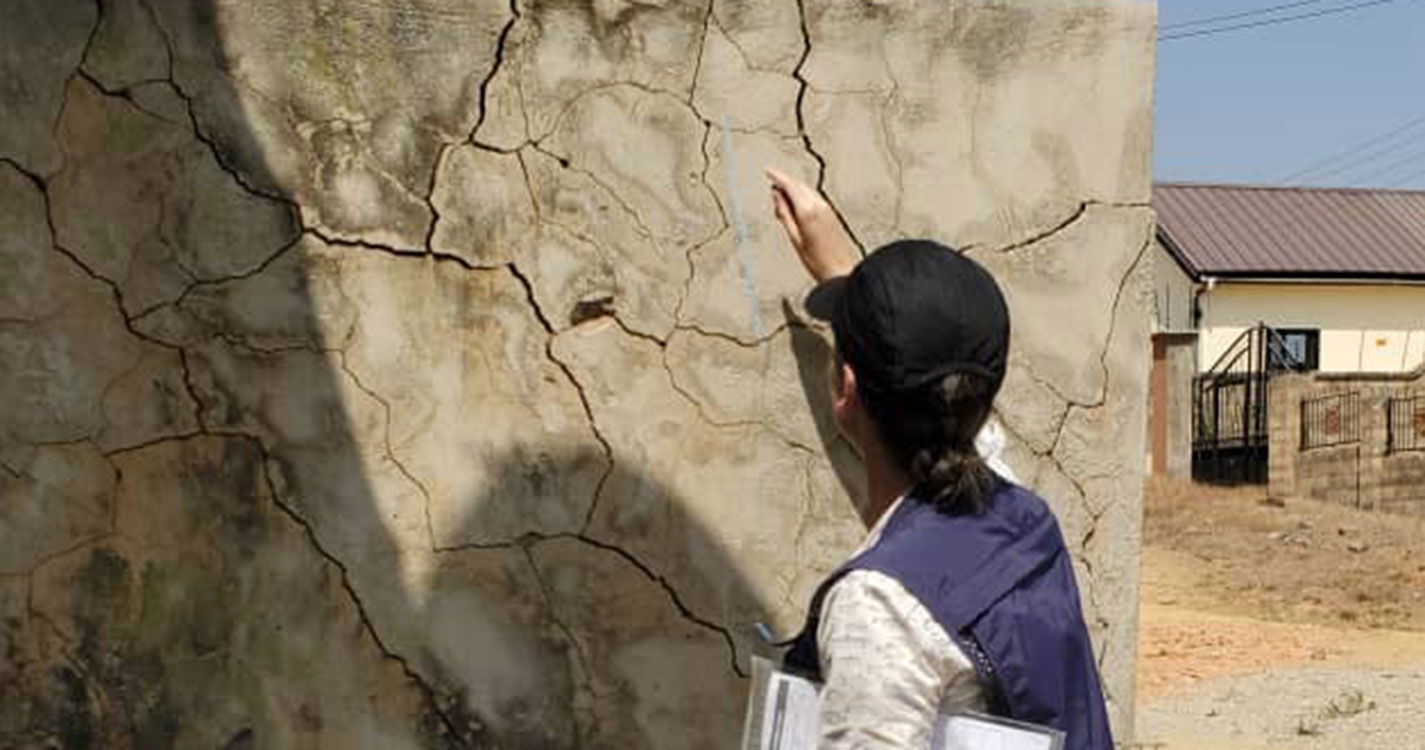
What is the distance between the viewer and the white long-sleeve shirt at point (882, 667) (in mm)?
1401

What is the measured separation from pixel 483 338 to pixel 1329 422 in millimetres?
15736

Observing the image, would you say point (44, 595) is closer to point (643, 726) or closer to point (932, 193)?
point (643, 726)

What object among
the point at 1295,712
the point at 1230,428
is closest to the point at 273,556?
the point at 1295,712

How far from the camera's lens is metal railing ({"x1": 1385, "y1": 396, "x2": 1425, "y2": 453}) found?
17078 millimetres

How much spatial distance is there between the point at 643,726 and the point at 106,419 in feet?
2.85

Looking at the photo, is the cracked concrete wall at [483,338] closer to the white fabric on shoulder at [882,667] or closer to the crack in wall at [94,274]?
the crack in wall at [94,274]

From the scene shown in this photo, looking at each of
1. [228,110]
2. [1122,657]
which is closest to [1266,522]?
[1122,657]

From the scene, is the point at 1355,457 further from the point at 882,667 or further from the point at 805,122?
the point at 882,667

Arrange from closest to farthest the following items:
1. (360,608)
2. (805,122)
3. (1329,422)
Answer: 1. (360,608)
2. (805,122)
3. (1329,422)

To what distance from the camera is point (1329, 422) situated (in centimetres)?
1706

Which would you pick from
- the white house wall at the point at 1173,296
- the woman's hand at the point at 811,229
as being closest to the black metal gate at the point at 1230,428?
the white house wall at the point at 1173,296

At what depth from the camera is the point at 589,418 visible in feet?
8.57

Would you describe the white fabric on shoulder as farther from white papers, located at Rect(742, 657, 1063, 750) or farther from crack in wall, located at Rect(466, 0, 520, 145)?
crack in wall, located at Rect(466, 0, 520, 145)

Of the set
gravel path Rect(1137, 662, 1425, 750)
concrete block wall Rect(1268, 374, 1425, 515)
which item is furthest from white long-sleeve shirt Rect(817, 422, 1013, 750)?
concrete block wall Rect(1268, 374, 1425, 515)
